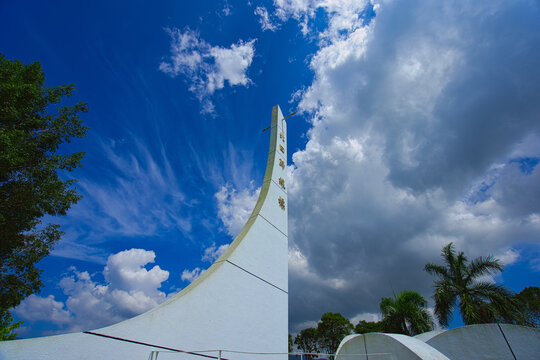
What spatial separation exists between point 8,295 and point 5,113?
4.36 metres

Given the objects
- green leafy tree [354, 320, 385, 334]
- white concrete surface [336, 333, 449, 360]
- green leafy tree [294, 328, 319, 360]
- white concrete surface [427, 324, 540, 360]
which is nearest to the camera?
white concrete surface [336, 333, 449, 360]

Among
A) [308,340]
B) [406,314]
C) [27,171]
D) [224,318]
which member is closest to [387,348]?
[224,318]

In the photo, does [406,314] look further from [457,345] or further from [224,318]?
[224,318]

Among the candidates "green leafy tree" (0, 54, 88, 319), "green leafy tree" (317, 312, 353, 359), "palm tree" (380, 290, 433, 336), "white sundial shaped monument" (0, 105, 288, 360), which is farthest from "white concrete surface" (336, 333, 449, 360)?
"green leafy tree" (317, 312, 353, 359)

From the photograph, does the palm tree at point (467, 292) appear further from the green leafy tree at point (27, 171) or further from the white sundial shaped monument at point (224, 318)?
the green leafy tree at point (27, 171)

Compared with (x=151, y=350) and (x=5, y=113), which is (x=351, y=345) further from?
(x=5, y=113)

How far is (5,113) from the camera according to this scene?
5.96 metres

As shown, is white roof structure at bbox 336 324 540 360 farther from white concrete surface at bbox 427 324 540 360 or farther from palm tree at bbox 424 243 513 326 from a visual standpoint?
palm tree at bbox 424 243 513 326

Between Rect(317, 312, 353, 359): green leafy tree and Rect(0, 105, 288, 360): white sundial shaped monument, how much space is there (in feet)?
93.3

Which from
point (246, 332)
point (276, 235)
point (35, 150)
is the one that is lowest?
point (246, 332)

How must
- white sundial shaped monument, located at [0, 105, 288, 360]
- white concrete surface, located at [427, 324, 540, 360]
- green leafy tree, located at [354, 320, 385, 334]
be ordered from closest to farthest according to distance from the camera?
white sundial shaped monument, located at [0, 105, 288, 360], white concrete surface, located at [427, 324, 540, 360], green leafy tree, located at [354, 320, 385, 334]

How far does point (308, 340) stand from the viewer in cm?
3672

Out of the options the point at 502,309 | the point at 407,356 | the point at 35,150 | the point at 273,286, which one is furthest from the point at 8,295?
the point at 502,309

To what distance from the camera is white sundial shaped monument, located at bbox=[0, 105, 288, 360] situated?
301cm
